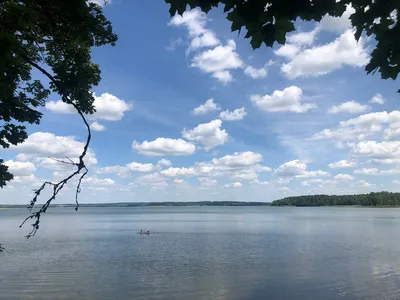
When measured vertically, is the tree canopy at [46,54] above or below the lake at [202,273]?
above

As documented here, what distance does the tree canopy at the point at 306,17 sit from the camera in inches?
142

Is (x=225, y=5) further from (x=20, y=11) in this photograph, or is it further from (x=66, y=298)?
(x=66, y=298)

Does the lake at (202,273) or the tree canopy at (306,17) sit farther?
the lake at (202,273)

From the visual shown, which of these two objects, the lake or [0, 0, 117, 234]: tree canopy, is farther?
the lake

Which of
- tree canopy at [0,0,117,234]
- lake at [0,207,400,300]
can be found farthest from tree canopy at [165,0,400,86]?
lake at [0,207,400,300]

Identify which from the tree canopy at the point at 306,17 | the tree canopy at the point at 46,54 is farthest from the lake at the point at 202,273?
the tree canopy at the point at 306,17

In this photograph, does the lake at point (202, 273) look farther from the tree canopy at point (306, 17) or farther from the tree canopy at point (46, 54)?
the tree canopy at point (306, 17)

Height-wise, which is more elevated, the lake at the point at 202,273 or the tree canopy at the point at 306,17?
the tree canopy at the point at 306,17

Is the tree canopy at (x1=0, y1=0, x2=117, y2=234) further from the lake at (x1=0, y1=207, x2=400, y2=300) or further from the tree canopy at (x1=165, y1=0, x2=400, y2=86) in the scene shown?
the lake at (x1=0, y1=207, x2=400, y2=300)

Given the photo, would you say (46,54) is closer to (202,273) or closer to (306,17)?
(306,17)

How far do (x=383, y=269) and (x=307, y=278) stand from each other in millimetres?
8926

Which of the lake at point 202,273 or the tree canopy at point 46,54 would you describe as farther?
the lake at point 202,273

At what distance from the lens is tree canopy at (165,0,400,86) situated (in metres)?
3.61

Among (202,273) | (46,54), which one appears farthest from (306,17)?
(202,273)
